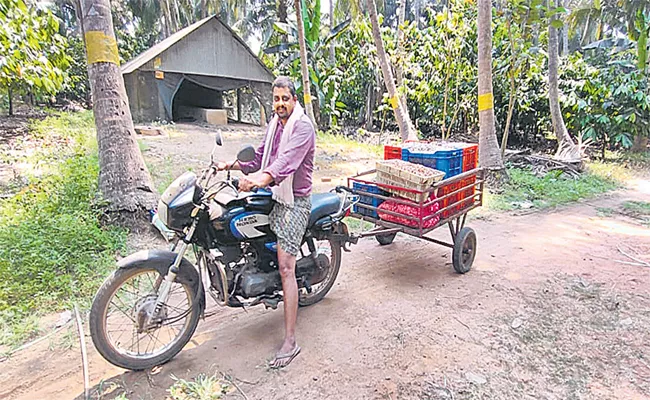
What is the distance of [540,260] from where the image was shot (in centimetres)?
463

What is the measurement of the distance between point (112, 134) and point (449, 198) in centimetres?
366

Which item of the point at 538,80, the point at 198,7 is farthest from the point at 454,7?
the point at 198,7

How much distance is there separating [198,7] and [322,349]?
105 ft

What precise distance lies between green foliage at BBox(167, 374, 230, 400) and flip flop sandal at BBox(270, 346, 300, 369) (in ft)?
1.07

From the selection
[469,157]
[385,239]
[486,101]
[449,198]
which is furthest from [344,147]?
[449,198]

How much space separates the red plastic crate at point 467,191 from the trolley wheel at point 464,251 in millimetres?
274

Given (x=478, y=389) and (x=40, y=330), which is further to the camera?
(x=40, y=330)

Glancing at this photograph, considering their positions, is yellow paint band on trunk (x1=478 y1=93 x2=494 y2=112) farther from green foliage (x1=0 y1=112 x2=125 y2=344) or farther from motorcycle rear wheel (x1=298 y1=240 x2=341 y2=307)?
green foliage (x1=0 y1=112 x2=125 y2=344)

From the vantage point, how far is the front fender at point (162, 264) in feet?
8.21

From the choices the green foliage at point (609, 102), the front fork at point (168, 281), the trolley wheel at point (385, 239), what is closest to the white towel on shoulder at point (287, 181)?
the front fork at point (168, 281)

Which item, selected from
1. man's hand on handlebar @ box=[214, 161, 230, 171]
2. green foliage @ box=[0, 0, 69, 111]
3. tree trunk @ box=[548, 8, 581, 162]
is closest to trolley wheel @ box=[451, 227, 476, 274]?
man's hand on handlebar @ box=[214, 161, 230, 171]

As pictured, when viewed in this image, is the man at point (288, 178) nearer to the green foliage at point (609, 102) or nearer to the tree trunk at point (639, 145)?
the green foliage at point (609, 102)

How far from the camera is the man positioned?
2.62 m

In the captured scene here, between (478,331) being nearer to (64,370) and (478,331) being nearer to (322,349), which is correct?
(322,349)
